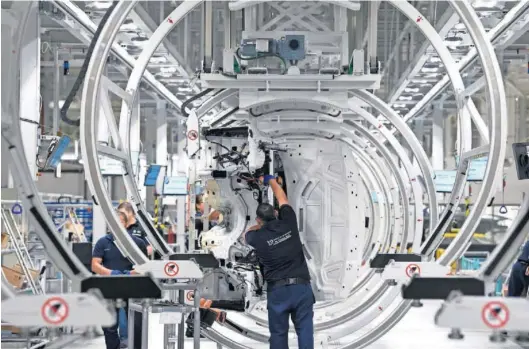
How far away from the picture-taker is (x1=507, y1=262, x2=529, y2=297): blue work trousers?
11.1 m

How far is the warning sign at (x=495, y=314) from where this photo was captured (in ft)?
14.4

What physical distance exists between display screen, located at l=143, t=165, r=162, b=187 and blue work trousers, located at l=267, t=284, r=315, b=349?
637 cm

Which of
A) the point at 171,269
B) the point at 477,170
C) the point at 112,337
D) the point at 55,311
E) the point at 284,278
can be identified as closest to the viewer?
the point at 55,311

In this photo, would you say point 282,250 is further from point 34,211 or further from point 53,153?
point 34,211

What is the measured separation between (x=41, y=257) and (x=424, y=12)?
6.08 meters

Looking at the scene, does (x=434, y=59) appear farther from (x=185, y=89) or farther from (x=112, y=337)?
(x=112, y=337)

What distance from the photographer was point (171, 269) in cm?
716

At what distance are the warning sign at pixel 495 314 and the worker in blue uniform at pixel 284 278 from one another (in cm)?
393

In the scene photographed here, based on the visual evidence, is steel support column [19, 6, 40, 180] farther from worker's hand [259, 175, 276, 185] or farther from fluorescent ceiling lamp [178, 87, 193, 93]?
fluorescent ceiling lamp [178, 87, 193, 93]

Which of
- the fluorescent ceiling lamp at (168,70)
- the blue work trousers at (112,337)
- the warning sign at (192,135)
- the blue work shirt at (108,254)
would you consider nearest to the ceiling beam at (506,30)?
the warning sign at (192,135)

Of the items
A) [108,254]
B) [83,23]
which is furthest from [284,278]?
[83,23]

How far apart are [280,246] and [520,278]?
4279 millimetres

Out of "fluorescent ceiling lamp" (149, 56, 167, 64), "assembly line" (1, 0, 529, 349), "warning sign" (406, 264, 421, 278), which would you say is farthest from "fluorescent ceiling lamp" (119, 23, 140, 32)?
"warning sign" (406, 264, 421, 278)

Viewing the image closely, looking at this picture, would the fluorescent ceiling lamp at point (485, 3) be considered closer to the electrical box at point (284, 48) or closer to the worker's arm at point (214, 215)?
the electrical box at point (284, 48)
